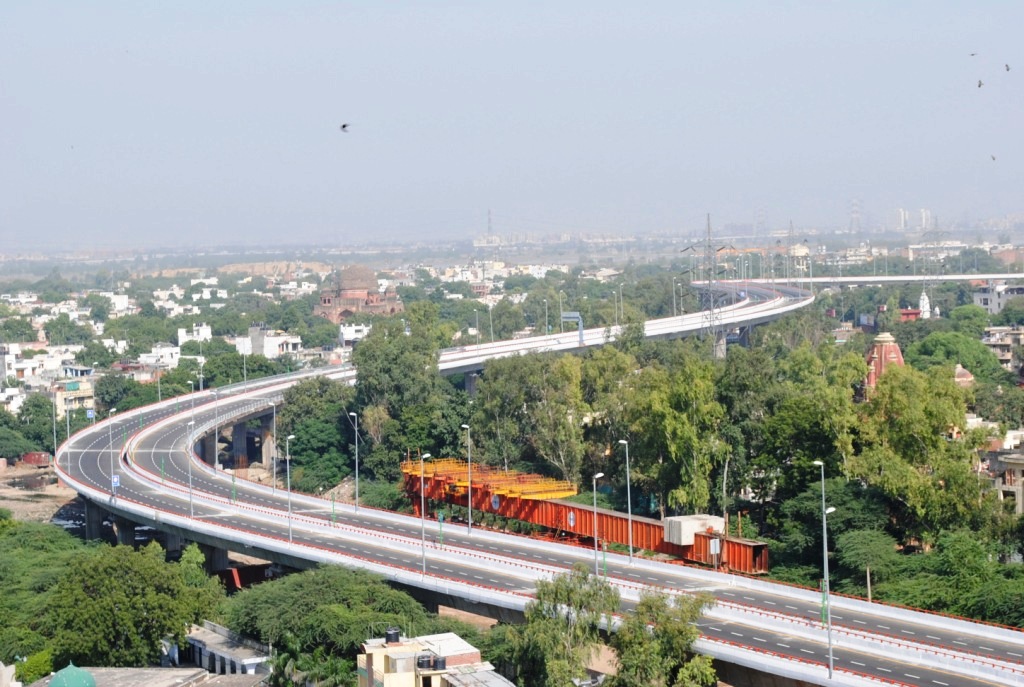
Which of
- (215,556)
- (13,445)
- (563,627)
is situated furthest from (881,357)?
(13,445)

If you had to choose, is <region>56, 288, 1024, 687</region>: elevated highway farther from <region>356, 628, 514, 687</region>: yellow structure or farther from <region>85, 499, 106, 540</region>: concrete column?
<region>356, 628, 514, 687</region>: yellow structure

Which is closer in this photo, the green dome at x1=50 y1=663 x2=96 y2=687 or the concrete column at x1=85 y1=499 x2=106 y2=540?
the green dome at x1=50 y1=663 x2=96 y2=687

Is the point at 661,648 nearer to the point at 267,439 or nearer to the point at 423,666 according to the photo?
the point at 423,666

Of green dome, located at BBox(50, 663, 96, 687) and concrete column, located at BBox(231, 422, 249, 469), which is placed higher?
green dome, located at BBox(50, 663, 96, 687)

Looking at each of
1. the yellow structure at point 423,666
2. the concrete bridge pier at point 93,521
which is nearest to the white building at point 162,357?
the concrete bridge pier at point 93,521

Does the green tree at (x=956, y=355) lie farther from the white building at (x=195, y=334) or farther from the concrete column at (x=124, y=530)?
the white building at (x=195, y=334)

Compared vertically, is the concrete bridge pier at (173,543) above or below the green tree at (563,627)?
below

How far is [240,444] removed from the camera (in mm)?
88688

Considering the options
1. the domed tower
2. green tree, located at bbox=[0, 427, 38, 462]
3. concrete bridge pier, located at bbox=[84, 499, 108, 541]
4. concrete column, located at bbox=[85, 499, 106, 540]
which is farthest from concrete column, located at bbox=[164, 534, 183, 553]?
green tree, located at bbox=[0, 427, 38, 462]

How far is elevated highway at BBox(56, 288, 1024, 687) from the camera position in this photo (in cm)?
3416

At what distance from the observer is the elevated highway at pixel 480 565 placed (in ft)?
112

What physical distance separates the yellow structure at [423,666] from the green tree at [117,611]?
12.9 meters

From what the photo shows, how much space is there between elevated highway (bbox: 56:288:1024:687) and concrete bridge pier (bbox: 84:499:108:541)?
173 millimetres

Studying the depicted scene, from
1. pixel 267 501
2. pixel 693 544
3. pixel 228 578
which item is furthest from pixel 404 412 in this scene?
pixel 693 544
